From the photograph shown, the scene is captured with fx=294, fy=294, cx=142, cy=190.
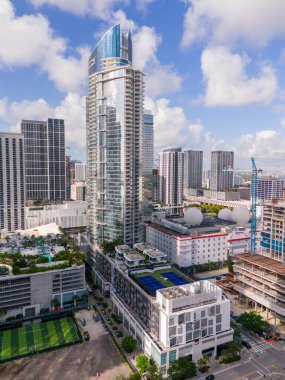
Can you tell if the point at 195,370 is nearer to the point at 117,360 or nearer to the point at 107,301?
the point at 117,360

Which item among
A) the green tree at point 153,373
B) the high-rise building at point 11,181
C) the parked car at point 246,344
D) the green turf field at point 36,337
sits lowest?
the green turf field at point 36,337

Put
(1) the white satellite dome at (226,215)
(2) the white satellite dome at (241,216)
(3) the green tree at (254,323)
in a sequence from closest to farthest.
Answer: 1. (3) the green tree at (254,323)
2. (2) the white satellite dome at (241,216)
3. (1) the white satellite dome at (226,215)

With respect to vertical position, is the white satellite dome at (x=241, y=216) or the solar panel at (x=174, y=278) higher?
the white satellite dome at (x=241, y=216)

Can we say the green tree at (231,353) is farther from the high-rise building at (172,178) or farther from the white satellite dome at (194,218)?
the high-rise building at (172,178)

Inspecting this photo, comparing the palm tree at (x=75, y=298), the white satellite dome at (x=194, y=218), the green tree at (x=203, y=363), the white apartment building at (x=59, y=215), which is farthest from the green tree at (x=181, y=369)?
the white apartment building at (x=59, y=215)

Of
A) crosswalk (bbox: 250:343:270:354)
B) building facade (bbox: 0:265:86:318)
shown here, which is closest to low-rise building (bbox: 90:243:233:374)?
crosswalk (bbox: 250:343:270:354)

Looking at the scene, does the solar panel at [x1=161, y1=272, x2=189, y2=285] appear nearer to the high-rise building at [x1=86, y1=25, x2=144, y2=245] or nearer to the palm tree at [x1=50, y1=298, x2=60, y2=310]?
the palm tree at [x1=50, y1=298, x2=60, y2=310]
